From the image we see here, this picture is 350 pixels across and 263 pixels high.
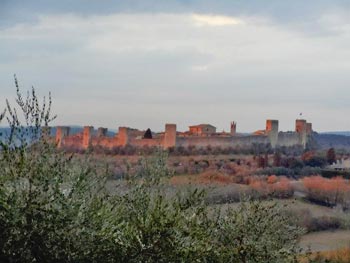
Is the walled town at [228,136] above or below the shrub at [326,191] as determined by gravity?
above

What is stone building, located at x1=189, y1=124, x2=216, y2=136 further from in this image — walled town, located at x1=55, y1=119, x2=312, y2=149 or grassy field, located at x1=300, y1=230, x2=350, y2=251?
grassy field, located at x1=300, y1=230, x2=350, y2=251

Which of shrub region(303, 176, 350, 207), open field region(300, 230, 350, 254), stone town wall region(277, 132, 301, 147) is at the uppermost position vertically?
stone town wall region(277, 132, 301, 147)

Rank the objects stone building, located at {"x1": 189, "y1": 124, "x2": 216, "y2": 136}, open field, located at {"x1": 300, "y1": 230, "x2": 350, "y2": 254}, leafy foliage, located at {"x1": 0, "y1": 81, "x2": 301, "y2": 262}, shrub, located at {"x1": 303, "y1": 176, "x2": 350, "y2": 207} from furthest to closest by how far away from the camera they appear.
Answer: stone building, located at {"x1": 189, "y1": 124, "x2": 216, "y2": 136}
shrub, located at {"x1": 303, "y1": 176, "x2": 350, "y2": 207}
open field, located at {"x1": 300, "y1": 230, "x2": 350, "y2": 254}
leafy foliage, located at {"x1": 0, "y1": 81, "x2": 301, "y2": 262}

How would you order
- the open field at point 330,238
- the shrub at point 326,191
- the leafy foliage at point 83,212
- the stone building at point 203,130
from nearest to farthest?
the leafy foliage at point 83,212
the open field at point 330,238
the shrub at point 326,191
the stone building at point 203,130

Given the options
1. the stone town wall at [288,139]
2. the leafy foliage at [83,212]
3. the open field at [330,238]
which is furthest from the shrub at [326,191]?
the leafy foliage at [83,212]

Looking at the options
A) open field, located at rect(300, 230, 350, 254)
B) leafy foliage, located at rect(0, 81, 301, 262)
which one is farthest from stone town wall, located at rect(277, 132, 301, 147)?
leafy foliage, located at rect(0, 81, 301, 262)

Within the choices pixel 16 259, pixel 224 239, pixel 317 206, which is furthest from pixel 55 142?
pixel 317 206

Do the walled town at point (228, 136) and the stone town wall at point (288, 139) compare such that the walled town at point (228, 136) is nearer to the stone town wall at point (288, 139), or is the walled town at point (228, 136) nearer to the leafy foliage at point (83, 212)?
the stone town wall at point (288, 139)

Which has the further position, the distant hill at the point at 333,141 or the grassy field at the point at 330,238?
the distant hill at the point at 333,141

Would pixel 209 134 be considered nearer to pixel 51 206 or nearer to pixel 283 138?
pixel 283 138

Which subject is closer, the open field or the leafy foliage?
the leafy foliage

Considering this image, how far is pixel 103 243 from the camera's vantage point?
17.2ft

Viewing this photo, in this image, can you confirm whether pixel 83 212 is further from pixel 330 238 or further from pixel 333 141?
pixel 333 141

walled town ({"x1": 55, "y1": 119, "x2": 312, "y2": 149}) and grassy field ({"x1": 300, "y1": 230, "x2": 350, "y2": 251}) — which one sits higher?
walled town ({"x1": 55, "y1": 119, "x2": 312, "y2": 149})
